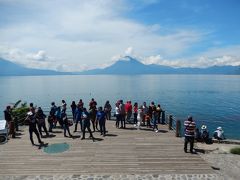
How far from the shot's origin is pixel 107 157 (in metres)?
14.9

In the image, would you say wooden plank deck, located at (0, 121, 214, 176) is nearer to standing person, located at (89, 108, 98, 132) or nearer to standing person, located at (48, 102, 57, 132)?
standing person, located at (89, 108, 98, 132)

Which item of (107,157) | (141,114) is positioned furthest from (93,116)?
(107,157)

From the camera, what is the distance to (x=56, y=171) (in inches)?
521

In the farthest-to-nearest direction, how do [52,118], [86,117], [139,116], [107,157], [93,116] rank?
1. [139,116]
2. [52,118]
3. [93,116]
4. [86,117]
5. [107,157]

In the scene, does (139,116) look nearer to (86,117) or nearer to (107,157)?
(86,117)

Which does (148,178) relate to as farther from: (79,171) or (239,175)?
(239,175)

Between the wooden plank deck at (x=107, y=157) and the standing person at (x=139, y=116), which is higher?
the standing person at (x=139, y=116)

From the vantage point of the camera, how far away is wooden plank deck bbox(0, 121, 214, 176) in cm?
1331

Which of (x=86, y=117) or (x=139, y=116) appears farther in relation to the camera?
(x=139, y=116)

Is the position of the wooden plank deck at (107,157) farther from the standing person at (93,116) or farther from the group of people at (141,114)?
the group of people at (141,114)

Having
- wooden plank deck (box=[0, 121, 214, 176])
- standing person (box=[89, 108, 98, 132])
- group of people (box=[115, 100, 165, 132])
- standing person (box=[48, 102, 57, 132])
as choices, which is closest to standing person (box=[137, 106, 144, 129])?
group of people (box=[115, 100, 165, 132])

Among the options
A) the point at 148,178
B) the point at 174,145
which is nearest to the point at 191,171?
the point at 148,178

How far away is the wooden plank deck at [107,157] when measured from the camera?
1331cm

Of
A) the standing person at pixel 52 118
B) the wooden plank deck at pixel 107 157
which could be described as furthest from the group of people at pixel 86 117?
the wooden plank deck at pixel 107 157
